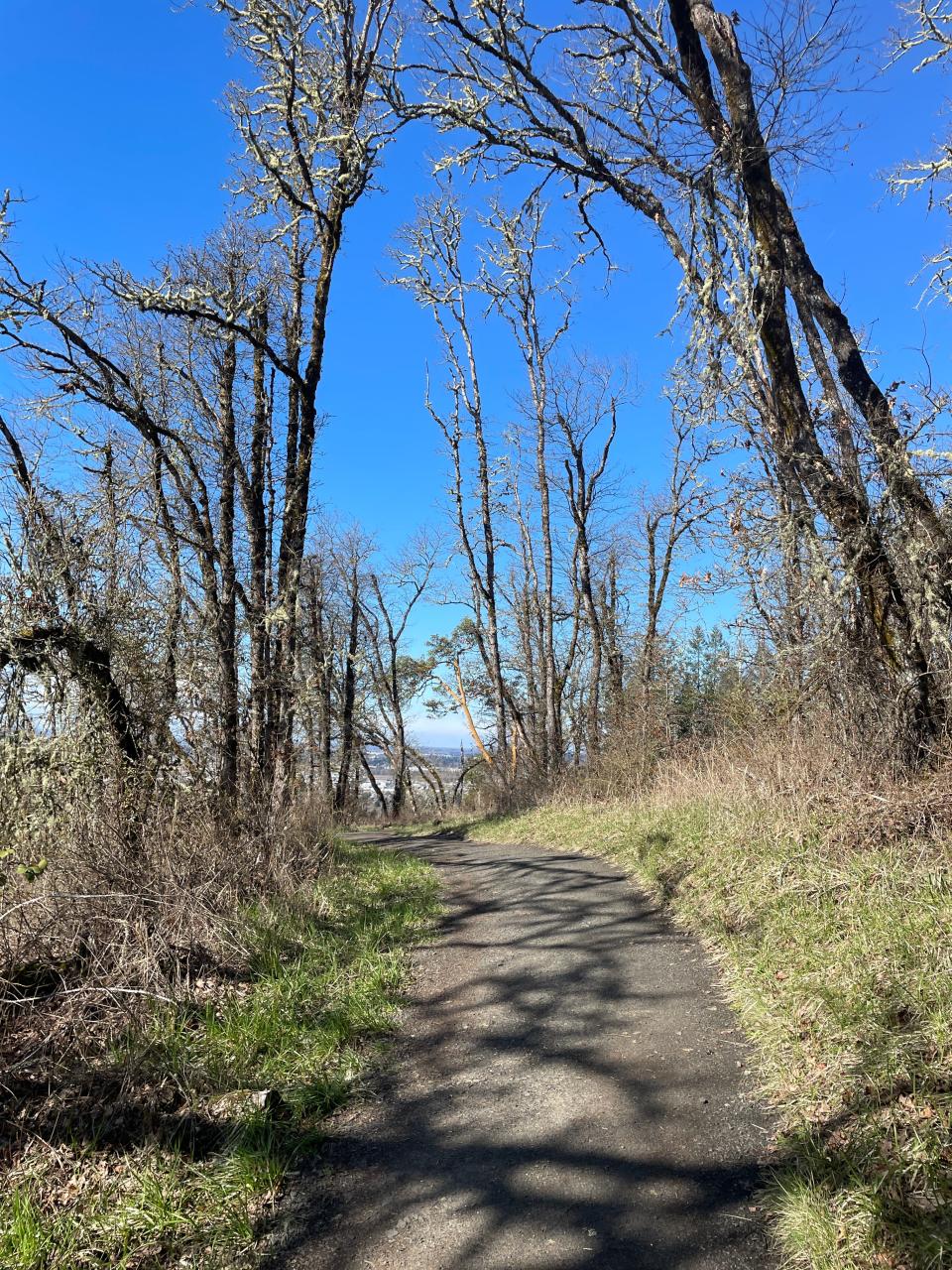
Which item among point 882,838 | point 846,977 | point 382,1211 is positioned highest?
point 882,838

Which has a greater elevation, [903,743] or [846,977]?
[903,743]

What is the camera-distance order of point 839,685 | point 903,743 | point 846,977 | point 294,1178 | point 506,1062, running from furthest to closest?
point 839,685, point 903,743, point 506,1062, point 846,977, point 294,1178

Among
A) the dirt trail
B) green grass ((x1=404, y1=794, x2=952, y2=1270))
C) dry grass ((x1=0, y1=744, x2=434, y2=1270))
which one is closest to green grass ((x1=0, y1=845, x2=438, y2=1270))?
dry grass ((x1=0, y1=744, x2=434, y2=1270))

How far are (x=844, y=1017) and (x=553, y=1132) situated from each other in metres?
1.40

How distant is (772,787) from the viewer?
6.49 metres

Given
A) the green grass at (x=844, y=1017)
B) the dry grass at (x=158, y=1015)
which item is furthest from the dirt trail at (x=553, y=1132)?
the dry grass at (x=158, y=1015)

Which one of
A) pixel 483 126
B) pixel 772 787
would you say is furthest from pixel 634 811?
pixel 483 126

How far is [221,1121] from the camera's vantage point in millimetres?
3482

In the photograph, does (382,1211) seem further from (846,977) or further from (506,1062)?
(846,977)

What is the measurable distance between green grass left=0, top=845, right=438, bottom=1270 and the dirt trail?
242mm

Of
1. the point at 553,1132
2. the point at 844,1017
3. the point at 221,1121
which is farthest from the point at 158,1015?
the point at 844,1017

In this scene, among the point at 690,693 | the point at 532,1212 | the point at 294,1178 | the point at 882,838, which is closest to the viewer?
the point at 532,1212

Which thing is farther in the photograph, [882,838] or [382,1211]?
[882,838]

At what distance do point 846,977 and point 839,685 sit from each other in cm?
318
